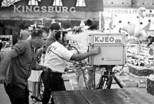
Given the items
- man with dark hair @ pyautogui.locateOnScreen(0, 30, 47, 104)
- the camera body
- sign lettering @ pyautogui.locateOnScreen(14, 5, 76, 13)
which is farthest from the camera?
sign lettering @ pyautogui.locateOnScreen(14, 5, 76, 13)

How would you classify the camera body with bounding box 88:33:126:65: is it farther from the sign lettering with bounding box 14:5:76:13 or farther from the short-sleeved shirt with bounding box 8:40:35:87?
the sign lettering with bounding box 14:5:76:13

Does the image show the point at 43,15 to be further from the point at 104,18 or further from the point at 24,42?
the point at 24,42

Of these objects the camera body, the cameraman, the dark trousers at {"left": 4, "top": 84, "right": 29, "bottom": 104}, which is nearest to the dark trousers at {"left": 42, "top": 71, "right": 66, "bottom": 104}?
the cameraman

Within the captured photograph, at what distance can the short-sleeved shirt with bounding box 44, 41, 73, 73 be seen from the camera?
4988mm

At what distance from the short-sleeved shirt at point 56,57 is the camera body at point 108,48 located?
0.58 meters

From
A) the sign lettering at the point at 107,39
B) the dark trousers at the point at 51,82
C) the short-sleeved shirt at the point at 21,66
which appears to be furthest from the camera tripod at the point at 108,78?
the short-sleeved shirt at the point at 21,66

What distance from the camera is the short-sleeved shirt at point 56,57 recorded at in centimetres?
499

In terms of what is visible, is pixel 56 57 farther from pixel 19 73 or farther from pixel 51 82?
pixel 19 73

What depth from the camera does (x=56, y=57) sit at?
506 cm

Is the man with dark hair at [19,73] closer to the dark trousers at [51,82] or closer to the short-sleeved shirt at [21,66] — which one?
the short-sleeved shirt at [21,66]

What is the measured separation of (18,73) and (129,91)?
148 cm

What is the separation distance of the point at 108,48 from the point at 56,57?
899 mm

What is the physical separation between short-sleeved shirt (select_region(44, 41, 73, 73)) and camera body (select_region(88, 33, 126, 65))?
577 mm

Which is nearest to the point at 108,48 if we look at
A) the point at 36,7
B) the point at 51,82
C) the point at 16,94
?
the point at 51,82
